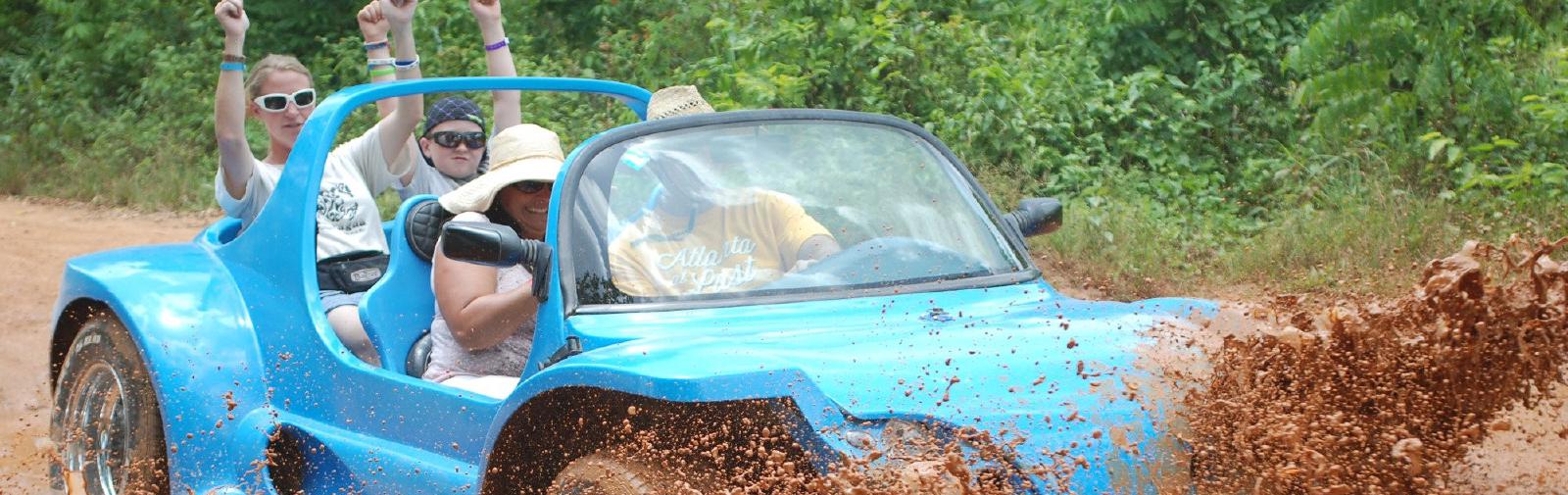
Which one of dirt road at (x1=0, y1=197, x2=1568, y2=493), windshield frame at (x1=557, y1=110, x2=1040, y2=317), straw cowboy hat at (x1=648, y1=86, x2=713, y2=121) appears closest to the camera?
windshield frame at (x1=557, y1=110, x2=1040, y2=317)

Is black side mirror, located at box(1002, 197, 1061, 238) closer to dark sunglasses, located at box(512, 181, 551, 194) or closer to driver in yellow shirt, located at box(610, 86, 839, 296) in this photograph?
driver in yellow shirt, located at box(610, 86, 839, 296)

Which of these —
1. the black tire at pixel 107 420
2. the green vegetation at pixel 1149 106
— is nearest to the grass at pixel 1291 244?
the green vegetation at pixel 1149 106

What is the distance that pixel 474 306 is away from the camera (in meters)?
3.95

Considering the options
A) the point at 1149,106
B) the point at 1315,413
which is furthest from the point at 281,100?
the point at 1149,106

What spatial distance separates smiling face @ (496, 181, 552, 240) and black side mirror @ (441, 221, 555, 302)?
560mm

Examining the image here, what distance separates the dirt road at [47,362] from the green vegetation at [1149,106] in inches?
26.8

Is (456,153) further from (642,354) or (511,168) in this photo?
(642,354)

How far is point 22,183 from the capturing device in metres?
14.3

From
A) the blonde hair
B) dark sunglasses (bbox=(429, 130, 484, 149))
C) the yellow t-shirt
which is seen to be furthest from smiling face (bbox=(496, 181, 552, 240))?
the blonde hair

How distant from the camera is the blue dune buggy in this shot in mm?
2932

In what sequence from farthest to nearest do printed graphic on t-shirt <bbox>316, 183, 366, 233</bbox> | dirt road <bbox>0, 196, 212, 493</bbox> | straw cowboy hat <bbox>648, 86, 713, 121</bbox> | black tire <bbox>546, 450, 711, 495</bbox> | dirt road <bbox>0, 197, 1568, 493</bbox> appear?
dirt road <bbox>0, 196, 212, 493</bbox>, printed graphic on t-shirt <bbox>316, 183, 366, 233</bbox>, straw cowboy hat <bbox>648, 86, 713, 121</bbox>, dirt road <bbox>0, 197, 1568, 493</bbox>, black tire <bbox>546, 450, 711, 495</bbox>

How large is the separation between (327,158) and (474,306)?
64.8 inches

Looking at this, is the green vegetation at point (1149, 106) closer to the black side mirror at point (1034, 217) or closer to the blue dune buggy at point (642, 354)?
the black side mirror at point (1034, 217)

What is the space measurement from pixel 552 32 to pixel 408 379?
10.8 m
